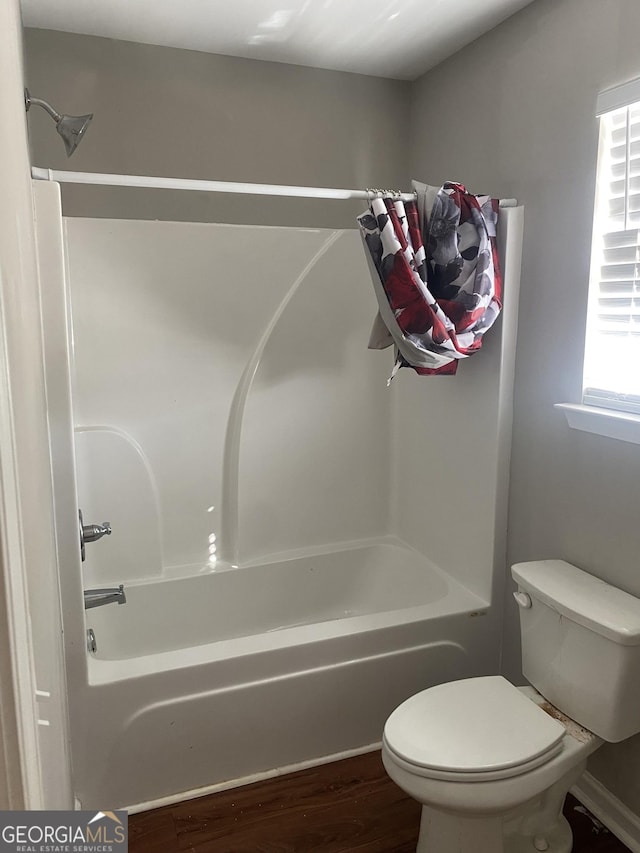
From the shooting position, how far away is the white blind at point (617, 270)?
5.63ft

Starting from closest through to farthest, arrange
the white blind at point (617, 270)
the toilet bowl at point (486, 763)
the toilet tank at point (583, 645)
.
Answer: the toilet bowl at point (486, 763) < the toilet tank at point (583, 645) < the white blind at point (617, 270)

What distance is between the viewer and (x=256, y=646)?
6.53 ft

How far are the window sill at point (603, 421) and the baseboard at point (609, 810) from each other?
1.05 metres

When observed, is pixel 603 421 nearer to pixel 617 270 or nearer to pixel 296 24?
pixel 617 270

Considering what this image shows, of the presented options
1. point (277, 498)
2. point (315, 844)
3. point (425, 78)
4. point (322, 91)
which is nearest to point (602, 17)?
point (425, 78)

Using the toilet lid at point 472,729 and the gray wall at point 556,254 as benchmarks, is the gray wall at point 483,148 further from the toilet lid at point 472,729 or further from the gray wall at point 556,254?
the toilet lid at point 472,729

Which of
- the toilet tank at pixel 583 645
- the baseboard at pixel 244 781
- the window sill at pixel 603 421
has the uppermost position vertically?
the window sill at pixel 603 421

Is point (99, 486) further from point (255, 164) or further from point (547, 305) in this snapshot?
point (547, 305)

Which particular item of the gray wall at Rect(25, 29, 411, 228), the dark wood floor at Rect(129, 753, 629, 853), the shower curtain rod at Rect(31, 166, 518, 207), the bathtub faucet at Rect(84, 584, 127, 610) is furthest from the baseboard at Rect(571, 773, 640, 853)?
the gray wall at Rect(25, 29, 411, 228)

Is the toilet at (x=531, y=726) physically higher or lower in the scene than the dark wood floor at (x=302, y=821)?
higher

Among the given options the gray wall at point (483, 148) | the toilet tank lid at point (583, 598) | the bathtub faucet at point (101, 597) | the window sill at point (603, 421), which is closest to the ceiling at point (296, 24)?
the gray wall at point (483, 148)

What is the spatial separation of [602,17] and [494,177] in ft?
1.82

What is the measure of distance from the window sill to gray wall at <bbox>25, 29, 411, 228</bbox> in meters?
1.37

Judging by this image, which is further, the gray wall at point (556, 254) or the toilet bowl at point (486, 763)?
the gray wall at point (556, 254)
